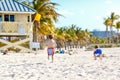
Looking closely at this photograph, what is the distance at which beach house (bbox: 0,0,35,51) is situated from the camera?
24594 millimetres

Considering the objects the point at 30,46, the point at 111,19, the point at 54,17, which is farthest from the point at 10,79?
the point at 111,19

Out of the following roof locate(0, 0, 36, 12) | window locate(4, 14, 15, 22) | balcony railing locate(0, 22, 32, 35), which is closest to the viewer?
balcony railing locate(0, 22, 32, 35)

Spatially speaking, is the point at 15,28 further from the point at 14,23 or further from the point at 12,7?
the point at 12,7

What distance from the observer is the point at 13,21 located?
26047mm

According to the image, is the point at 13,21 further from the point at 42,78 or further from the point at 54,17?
the point at 42,78

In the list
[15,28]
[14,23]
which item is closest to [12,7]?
[14,23]

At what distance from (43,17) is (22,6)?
7.19 metres

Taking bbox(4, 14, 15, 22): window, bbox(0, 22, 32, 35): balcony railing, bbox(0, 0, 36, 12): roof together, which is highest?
bbox(0, 0, 36, 12): roof

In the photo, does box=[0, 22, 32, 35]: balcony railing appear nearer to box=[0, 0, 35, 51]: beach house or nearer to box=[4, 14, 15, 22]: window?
box=[0, 0, 35, 51]: beach house

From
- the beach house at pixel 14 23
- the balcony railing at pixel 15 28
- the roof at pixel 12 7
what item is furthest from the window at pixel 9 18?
the balcony railing at pixel 15 28

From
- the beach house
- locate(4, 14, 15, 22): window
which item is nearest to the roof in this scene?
the beach house

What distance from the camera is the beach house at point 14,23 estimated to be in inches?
968

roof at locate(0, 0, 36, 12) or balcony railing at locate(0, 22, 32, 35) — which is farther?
roof at locate(0, 0, 36, 12)

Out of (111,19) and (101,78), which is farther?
(111,19)
